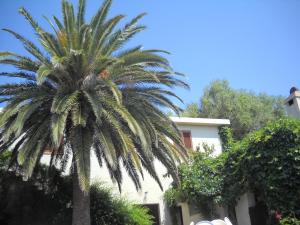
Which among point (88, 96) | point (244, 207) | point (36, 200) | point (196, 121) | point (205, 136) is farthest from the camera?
point (205, 136)

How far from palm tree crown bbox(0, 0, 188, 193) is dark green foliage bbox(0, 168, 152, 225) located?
1.95 metres

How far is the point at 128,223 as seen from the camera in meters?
15.2

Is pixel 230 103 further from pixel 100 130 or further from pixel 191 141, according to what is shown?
Answer: pixel 100 130

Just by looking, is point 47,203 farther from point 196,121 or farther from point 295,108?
point 295,108

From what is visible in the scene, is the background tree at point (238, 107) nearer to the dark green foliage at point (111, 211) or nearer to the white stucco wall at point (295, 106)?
the white stucco wall at point (295, 106)

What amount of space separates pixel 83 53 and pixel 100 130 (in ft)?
7.85

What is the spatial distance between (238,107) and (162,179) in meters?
15.1

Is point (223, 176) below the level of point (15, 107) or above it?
below

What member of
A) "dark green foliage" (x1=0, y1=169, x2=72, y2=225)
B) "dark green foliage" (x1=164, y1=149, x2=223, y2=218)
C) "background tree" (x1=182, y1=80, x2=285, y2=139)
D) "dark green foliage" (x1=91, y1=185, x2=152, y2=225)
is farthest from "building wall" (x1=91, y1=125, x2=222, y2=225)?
"background tree" (x1=182, y1=80, x2=285, y2=139)

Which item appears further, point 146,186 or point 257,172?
point 146,186

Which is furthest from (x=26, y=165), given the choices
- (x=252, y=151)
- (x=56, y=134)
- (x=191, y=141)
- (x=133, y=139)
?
(x=191, y=141)

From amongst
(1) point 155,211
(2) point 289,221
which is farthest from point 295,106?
(2) point 289,221

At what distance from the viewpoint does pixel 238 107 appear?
33562 mm

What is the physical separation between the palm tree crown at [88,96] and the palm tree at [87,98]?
28 millimetres
